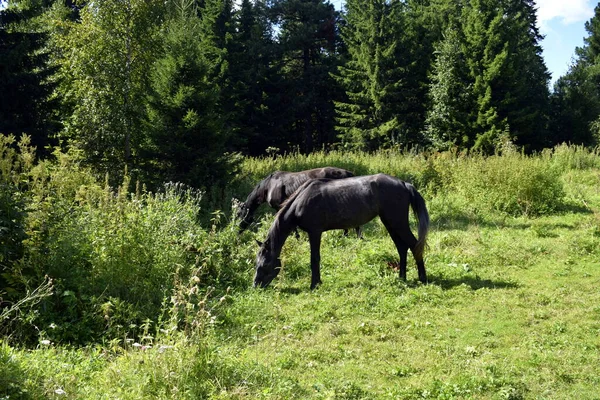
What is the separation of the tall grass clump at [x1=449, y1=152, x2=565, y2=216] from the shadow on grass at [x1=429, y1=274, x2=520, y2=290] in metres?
5.31

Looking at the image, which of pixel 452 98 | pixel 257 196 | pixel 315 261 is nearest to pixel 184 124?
pixel 257 196

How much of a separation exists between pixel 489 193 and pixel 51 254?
10.8 m

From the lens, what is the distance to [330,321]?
6.47m

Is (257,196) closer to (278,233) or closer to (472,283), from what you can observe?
(278,233)

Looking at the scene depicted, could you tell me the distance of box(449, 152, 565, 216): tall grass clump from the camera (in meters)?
13.0

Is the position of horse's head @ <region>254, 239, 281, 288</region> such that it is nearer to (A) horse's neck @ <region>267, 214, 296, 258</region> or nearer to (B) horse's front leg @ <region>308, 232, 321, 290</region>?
(A) horse's neck @ <region>267, 214, 296, 258</region>

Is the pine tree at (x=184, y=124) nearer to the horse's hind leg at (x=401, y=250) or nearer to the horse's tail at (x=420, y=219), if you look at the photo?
the horse's hind leg at (x=401, y=250)

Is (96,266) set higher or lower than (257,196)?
lower

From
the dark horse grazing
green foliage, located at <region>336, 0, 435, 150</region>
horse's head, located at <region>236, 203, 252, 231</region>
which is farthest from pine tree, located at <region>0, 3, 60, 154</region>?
green foliage, located at <region>336, 0, 435, 150</region>

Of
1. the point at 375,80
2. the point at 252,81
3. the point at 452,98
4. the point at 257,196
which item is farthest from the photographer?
the point at 252,81

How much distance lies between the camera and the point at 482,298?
7168 millimetres

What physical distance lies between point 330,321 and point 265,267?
5.62 feet

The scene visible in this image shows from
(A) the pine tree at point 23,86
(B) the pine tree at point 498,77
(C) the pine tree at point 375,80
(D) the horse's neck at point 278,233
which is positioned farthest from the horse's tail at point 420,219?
(C) the pine tree at point 375,80

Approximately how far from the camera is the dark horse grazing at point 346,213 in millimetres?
7938
